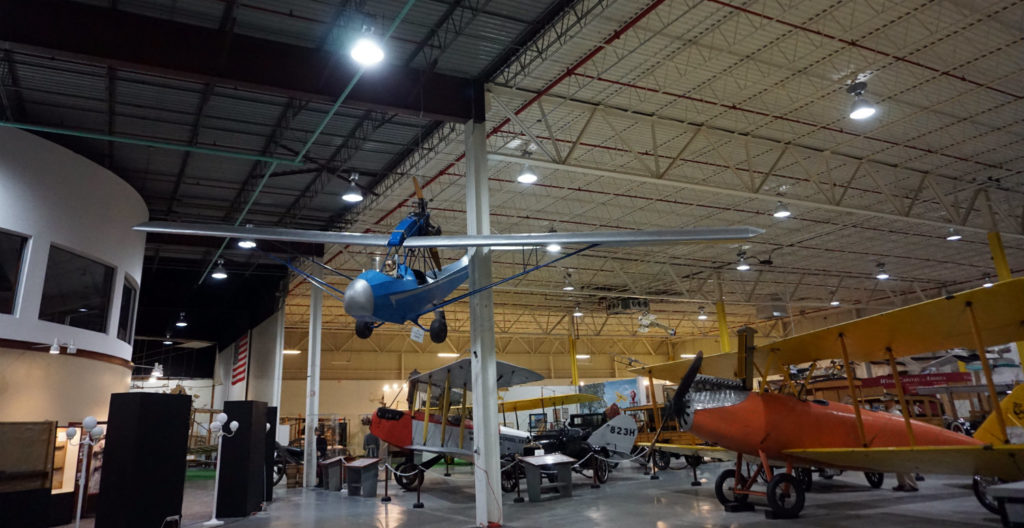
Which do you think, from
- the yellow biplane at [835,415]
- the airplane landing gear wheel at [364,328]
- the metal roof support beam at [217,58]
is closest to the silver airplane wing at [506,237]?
the airplane landing gear wheel at [364,328]

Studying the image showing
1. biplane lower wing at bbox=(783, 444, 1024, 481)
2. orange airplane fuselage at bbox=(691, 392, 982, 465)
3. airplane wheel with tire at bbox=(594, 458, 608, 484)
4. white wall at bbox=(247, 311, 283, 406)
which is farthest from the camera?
white wall at bbox=(247, 311, 283, 406)

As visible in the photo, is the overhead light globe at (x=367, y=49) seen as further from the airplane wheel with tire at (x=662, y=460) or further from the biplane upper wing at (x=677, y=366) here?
the airplane wheel with tire at (x=662, y=460)

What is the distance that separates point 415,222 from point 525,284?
1736 centimetres

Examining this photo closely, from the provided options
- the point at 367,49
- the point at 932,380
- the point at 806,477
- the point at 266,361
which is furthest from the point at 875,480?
the point at 266,361

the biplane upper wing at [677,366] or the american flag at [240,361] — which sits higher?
the american flag at [240,361]

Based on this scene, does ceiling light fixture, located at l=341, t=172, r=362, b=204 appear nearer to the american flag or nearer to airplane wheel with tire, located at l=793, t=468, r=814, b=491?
airplane wheel with tire, located at l=793, t=468, r=814, b=491

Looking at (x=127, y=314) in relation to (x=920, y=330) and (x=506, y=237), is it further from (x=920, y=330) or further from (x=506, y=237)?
(x=920, y=330)

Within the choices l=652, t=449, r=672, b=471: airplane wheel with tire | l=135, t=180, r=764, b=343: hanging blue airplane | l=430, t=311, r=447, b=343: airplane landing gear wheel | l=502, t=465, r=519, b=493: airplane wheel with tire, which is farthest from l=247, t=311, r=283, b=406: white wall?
l=135, t=180, r=764, b=343: hanging blue airplane

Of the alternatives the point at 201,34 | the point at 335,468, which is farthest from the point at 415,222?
the point at 335,468

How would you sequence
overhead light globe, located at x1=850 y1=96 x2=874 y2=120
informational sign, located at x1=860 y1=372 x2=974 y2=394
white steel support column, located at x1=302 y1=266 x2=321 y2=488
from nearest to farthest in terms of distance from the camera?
overhead light globe, located at x1=850 y1=96 x2=874 y2=120 → white steel support column, located at x1=302 y1=266 x2=321 y2=488 → informational sign, located at x1=860 y1=372 x2=974 y2=394

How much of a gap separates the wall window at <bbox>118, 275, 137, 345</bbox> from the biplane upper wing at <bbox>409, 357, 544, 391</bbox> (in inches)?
257

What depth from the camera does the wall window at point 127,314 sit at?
12867 mm

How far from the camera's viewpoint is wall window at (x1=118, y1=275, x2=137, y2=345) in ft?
42.2

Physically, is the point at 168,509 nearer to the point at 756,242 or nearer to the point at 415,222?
the point at 415,222
